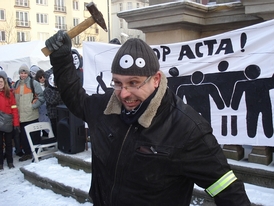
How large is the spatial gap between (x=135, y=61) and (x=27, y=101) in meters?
5.09

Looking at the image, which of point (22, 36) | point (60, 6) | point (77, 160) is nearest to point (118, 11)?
point (60, 6)

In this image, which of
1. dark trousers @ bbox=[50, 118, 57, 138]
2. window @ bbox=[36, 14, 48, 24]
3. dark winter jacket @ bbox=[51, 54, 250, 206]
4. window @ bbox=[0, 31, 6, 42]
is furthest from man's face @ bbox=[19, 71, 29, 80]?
window @ bbox=[36, 14, 48, 24]

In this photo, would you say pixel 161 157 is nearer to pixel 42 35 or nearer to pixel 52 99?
pixel 52 99

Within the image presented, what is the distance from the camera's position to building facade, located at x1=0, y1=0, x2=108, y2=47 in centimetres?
4597

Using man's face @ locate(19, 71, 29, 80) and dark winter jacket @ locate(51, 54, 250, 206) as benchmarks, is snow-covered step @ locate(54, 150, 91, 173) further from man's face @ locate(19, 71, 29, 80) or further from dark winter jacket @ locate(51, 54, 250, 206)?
dark winter jacket @ locate(51, 54, 250, 206)

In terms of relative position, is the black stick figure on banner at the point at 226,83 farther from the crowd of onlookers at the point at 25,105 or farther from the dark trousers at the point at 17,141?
the dark trousers at the point at 17,141

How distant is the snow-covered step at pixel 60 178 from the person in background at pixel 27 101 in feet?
3.42

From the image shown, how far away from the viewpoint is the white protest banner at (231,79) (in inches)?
142

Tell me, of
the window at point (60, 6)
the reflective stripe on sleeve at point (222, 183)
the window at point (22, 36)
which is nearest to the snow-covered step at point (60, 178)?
the reflective stripe on sleeve at point (222, 183)

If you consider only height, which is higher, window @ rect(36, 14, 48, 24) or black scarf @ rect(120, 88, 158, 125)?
window @ rect(36, 14, 48, 24)

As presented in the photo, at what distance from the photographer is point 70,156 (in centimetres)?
530

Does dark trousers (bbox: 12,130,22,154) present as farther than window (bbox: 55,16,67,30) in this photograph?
No

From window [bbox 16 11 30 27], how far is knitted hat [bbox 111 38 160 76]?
5084 centimetres

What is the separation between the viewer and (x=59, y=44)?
203 cm
